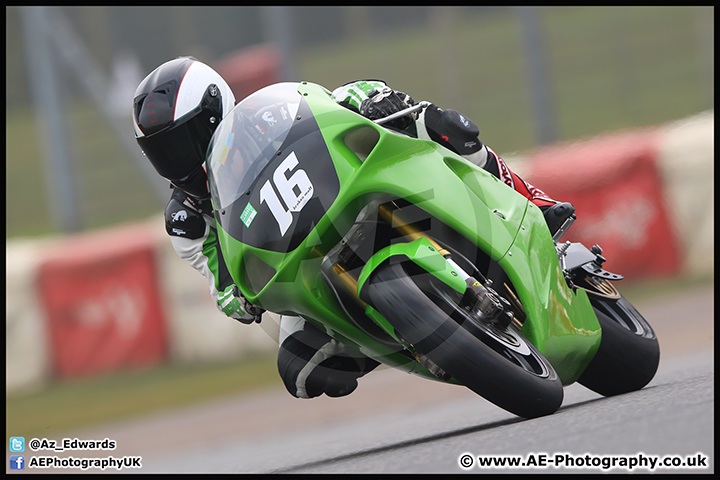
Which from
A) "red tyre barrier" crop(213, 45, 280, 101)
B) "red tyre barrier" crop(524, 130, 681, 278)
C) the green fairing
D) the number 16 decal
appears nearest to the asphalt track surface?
the green fairing

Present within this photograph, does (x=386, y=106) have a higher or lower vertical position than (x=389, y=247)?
higher

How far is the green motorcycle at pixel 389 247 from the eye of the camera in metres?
3.38

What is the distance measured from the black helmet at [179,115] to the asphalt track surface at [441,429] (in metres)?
1.37

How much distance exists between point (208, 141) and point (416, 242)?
49.4 inches

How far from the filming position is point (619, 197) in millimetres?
8906

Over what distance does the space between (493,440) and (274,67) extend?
8008 millimetres

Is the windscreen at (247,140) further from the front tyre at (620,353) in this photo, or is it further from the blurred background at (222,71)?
the blurred background at (222,71)

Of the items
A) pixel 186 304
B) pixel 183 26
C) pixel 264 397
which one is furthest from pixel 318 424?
pixel 183 26

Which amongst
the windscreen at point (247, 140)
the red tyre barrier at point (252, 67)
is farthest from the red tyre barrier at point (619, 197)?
the windscreen at point (247, 140)

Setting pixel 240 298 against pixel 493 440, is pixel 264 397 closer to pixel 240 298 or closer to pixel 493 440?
pixel 240 298

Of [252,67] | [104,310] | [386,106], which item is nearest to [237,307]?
[386,106]

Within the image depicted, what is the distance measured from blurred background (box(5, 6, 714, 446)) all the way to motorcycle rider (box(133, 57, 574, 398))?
4.88 metres

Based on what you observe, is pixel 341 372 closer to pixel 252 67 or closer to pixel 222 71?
pixel 222 71

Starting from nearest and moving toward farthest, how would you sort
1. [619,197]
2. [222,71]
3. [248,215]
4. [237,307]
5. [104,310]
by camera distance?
1. [248,215]
2. [237,307]
3. [619,197]
4. [104,310]
5. [222,71]
